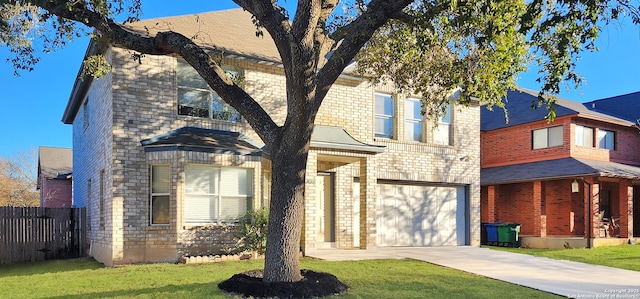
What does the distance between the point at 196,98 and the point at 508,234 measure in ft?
47.0

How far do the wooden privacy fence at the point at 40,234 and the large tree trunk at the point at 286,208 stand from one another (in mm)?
10468

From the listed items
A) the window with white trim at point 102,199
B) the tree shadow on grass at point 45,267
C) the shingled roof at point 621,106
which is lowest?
the tree shadow on grass at point 45,267

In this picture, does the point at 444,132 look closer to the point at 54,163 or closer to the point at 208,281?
the point at 208,281

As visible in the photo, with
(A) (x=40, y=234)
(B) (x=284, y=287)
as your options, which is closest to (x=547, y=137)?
(B) (x=284, y=287)

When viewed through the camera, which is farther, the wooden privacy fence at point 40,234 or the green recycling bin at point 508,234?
the green recycling bin at point 508,234

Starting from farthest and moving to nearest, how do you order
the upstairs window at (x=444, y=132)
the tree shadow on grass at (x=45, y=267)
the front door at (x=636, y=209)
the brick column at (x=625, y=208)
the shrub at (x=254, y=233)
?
the front door at (x=636, y=209), the brick column at (x=625, y=208), the upstairs window at (x=444, y=132), the shrub at (x=254, y=233), the tree shadow on grass at (x=45, y=267)

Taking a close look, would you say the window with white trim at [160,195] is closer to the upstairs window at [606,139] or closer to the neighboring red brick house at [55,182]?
the neighboring red brick house at [55,182]

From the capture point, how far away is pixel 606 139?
2380 centimetres

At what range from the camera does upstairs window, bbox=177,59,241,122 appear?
13.4 m

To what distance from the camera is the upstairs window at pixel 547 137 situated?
74.4 ft

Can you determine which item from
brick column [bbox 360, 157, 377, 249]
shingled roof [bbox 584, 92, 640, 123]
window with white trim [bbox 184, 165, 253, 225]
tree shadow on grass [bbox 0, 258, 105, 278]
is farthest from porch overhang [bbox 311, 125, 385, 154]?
shingled roof [bbox 584, 92, 640, 123]

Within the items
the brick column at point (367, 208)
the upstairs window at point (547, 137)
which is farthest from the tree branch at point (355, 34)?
the upstairs window at point (547, 137)

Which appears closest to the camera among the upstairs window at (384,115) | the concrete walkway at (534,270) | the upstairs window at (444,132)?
the concrete walkway at (534,270)

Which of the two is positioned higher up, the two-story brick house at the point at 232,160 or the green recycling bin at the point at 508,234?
the two-story brick house at the point at 232,160
